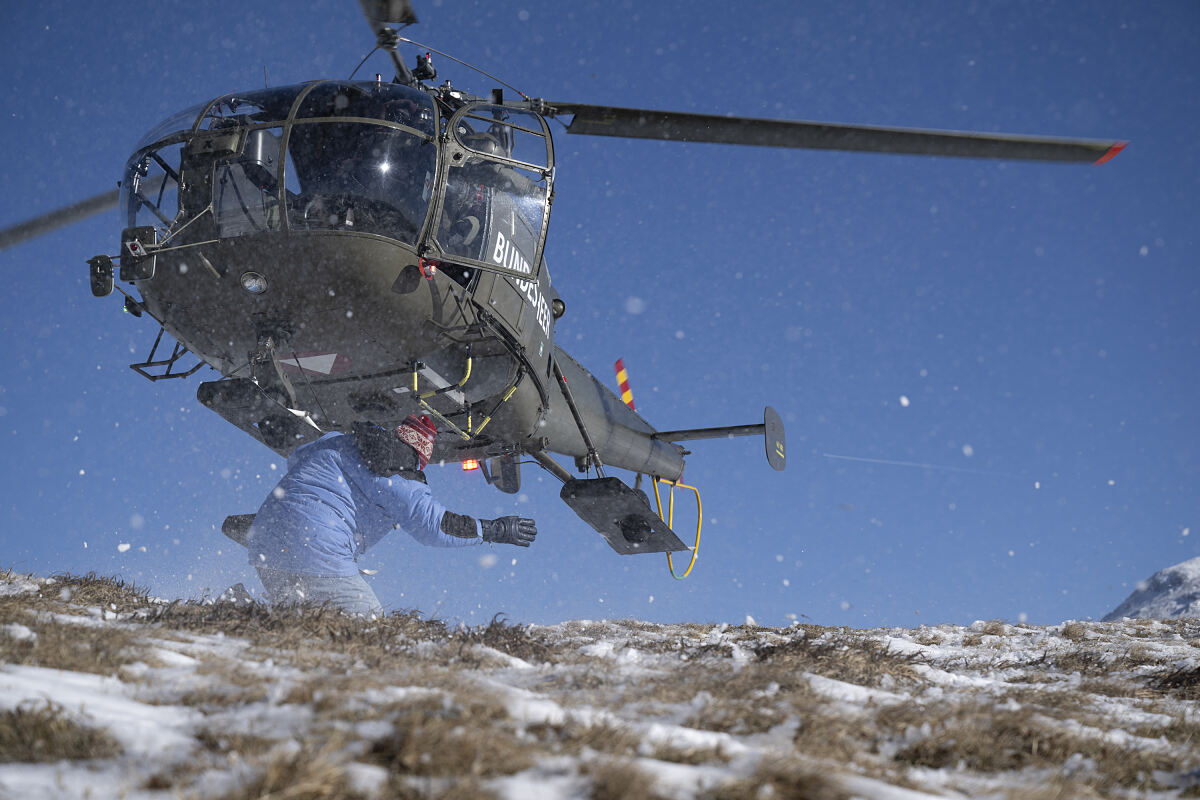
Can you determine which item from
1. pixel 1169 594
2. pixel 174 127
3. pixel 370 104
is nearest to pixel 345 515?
pixel 370 104

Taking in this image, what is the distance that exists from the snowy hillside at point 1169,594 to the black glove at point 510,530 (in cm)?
2911

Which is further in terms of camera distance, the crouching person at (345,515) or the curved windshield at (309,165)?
the curved windshield at (309,165)

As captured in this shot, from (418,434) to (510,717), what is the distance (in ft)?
14.0

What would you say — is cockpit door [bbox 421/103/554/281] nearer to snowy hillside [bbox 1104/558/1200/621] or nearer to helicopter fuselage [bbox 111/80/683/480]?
helicopter fuselage [bbox 111/80/683/480]

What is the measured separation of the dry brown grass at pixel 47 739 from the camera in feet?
6.18

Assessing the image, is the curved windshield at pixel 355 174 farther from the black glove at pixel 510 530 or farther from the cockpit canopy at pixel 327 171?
the black glove at pixel 510 530

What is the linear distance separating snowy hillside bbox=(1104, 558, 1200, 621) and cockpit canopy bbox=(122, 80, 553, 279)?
30.9 metres

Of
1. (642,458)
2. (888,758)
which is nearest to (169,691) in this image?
(888,758)

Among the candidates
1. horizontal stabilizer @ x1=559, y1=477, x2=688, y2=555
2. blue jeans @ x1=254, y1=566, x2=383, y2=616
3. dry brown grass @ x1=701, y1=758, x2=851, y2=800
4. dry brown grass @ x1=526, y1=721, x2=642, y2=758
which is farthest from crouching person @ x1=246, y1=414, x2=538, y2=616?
dry brown grass @ x1=701, y1=758, x2=851, y2=800

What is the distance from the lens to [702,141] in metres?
6.60

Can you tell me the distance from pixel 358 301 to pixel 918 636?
19.4ft

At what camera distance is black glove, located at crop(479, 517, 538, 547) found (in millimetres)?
6764

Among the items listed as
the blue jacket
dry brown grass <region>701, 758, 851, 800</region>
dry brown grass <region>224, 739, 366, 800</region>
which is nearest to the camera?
dry brown grass <region>224, 739, 366, 800</region>

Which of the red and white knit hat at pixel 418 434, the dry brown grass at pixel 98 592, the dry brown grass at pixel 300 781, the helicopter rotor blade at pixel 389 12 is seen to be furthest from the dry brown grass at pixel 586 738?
the helicopter rotor blade at pixel 389 12
